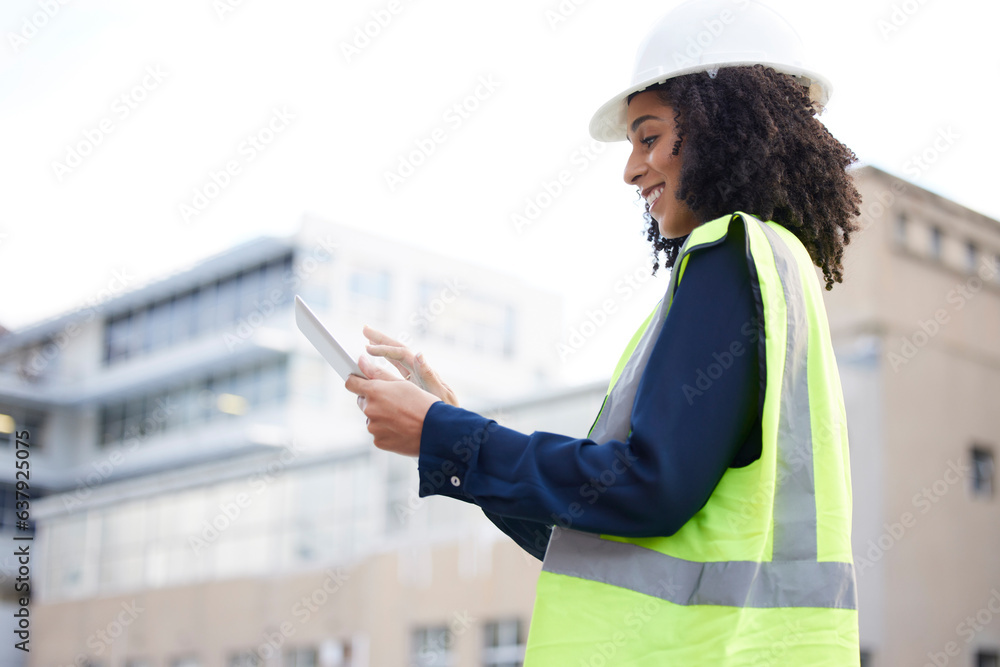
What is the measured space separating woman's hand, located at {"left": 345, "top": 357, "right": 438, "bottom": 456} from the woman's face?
570 millimetres

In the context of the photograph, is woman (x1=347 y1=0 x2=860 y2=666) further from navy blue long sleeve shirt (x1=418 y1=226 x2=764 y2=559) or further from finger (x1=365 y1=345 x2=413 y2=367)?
finger (x1=365 y1=345 x2=413 y2=367)

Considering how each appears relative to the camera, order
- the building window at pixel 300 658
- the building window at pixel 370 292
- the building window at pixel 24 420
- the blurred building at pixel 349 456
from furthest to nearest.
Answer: the building window at pixel 24 420
the building window at pixel 370 292
the building window at pixel 300 658
the blurred building at pixel 349 456

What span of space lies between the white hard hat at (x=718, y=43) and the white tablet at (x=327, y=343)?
717 millimetres

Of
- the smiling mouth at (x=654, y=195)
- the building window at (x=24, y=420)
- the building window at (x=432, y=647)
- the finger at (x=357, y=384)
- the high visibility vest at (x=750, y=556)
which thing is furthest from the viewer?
the building window at (x=24, y=420)

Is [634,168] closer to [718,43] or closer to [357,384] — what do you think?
[718,43]

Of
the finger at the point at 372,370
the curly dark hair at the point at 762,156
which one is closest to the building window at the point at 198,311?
the curly dark hair at the point at 762,156

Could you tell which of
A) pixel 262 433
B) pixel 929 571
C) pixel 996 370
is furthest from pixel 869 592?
pixel 262 433

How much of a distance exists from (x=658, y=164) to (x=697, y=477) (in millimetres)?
652

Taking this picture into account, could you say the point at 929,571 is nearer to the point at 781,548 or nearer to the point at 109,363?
the point at 781,548

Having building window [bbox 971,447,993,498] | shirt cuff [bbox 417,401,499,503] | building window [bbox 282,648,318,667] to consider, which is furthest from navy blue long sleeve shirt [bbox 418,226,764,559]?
building window [bbox 282,648,318,667]

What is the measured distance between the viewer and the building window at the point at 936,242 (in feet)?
61.1

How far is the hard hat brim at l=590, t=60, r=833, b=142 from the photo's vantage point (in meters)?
1.98

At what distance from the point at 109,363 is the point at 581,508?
40852mm

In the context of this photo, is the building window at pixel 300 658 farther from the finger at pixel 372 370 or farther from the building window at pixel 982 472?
the finger at pixel 372 370
